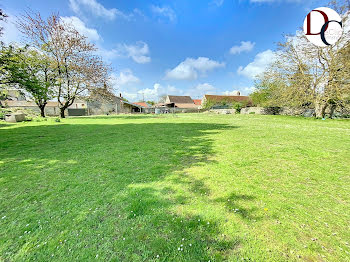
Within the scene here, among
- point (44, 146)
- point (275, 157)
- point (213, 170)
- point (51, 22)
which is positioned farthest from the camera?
point (51, 22)

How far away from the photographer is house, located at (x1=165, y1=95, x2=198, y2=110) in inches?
1976

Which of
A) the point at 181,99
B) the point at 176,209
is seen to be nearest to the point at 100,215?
the point at 176,209

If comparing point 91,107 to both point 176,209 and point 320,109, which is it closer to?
point 176,209

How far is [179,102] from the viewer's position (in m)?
52.1

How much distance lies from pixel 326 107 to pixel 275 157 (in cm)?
1828

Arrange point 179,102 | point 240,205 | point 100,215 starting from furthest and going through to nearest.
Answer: point 179,102
point 240,205
point 100,215

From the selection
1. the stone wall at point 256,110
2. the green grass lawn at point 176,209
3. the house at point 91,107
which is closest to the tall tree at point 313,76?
the stone wall at point 256,110

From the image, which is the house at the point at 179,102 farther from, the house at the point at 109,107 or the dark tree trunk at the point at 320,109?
the dark tree trunk at the point at 320,109

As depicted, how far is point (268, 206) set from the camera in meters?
2.07

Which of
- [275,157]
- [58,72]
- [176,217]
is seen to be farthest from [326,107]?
[58,72]

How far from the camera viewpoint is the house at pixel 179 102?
50.2 metres

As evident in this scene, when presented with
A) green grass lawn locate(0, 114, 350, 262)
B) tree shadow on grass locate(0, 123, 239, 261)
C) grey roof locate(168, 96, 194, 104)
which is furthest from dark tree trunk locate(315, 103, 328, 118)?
grey roof locate(168, 96, 194, 104)

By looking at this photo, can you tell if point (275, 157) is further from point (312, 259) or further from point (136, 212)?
point (136, 212)

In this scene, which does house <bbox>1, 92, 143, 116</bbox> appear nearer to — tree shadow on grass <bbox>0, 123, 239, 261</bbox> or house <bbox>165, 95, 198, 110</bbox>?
house <bbox>165, 95, 198, 110</bbox>
